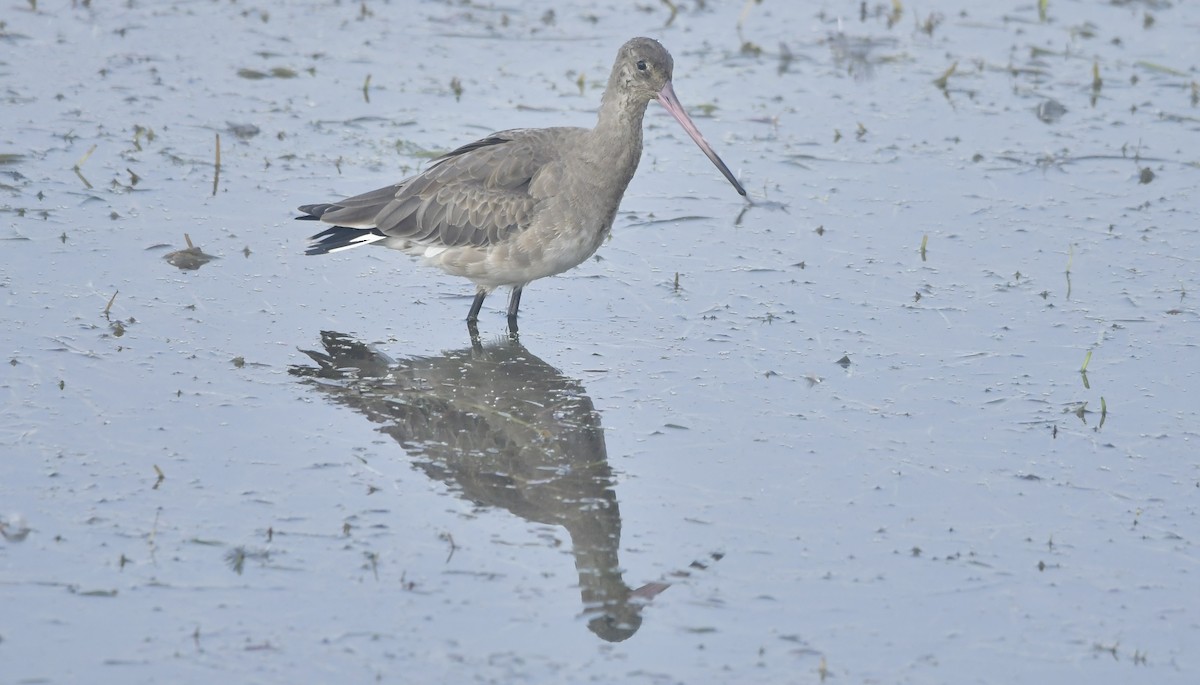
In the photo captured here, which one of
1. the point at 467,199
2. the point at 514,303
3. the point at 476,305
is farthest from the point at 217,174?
the point at 514,303

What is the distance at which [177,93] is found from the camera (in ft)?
34.8

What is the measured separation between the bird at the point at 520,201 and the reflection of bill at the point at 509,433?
47cm

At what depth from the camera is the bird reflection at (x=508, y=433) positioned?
5562 mm

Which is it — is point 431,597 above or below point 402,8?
below

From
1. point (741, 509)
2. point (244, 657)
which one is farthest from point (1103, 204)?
point (244, 657)

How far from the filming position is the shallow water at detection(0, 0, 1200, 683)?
17.0 feet

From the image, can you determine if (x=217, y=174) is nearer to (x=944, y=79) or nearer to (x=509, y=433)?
(x=509, y=433)

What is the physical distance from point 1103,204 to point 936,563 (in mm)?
4644

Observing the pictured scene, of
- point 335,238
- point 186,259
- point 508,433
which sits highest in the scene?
point 335,238

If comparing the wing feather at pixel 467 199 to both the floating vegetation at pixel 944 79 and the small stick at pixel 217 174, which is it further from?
the floating vegetation at pixel 944 79

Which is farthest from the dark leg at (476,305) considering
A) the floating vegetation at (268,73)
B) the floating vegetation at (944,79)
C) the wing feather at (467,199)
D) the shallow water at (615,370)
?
the floating vegetation at (944,79)

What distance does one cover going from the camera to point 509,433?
259 inches

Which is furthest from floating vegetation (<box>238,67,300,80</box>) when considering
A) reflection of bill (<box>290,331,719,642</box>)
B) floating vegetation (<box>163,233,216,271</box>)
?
reflection of bill (<box>290,331,719,642</box>)

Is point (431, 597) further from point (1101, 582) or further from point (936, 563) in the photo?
point (1101, 582)
